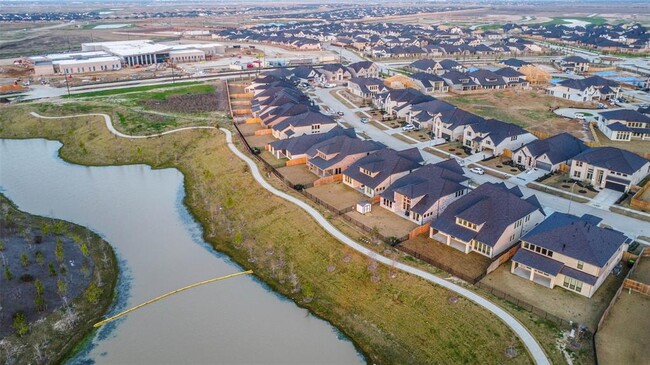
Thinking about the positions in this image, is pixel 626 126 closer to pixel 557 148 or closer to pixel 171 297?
pixel 557 148

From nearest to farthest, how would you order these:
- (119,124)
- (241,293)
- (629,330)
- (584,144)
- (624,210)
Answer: (629,330), (241,293), (624,210), (584,144), (119,124)

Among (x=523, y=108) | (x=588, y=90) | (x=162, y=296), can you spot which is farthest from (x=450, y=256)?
(x=588, y=90)

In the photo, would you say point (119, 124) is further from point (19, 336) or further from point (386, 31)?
point (386, 31)

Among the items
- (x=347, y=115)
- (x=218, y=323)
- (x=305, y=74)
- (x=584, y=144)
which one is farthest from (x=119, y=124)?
(x=584, y=144)

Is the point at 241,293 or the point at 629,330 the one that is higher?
the point at 629,330

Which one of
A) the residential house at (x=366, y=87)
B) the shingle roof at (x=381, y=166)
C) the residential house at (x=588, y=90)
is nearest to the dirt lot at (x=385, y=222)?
the shingle roof at (x=381, y=166)

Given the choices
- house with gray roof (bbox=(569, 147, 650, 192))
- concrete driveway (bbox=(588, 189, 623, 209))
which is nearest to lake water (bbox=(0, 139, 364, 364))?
concrete driveway (bbox=(588, 189, 623, 209))

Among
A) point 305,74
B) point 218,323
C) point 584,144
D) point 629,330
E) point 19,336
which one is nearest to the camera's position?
point 629,330

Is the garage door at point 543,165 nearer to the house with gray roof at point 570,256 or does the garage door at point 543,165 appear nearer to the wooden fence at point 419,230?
the house with gray roof at point 570,256
